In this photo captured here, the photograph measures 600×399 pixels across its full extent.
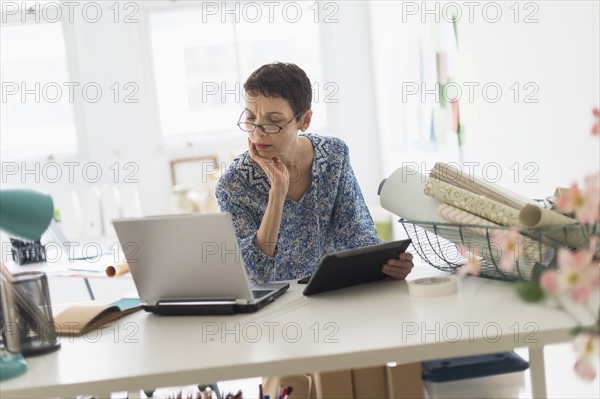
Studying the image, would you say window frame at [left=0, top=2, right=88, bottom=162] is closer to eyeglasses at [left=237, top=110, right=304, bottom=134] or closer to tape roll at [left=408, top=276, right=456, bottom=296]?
eyeglasses at [left=237, top=110, right=304, bottom=134]

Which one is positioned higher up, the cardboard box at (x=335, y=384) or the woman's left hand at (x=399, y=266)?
the woman's left hand at (x=399, y=266)

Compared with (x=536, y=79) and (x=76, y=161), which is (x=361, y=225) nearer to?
(x=536, y=79)

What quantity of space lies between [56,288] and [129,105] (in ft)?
5.37

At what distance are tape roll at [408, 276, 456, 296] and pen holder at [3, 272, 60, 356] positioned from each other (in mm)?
718

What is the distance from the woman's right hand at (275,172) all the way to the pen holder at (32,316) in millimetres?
749

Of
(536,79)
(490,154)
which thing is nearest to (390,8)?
(490,154)

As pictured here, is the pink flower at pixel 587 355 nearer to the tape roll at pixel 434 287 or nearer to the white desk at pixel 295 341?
the white desk at pixel 295 341

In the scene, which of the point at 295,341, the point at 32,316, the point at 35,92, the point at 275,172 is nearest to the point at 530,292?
the point at 295,341

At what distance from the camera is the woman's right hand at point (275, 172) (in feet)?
6.61

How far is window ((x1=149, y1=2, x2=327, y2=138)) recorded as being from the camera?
254 inches

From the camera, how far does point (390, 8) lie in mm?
5387

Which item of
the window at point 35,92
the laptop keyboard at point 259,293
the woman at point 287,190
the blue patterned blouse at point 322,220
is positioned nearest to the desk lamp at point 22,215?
the laptop keyboard at point 259,293

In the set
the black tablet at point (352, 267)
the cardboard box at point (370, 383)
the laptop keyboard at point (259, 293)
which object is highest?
the black tablet at point (352, 267)

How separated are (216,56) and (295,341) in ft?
17.8
